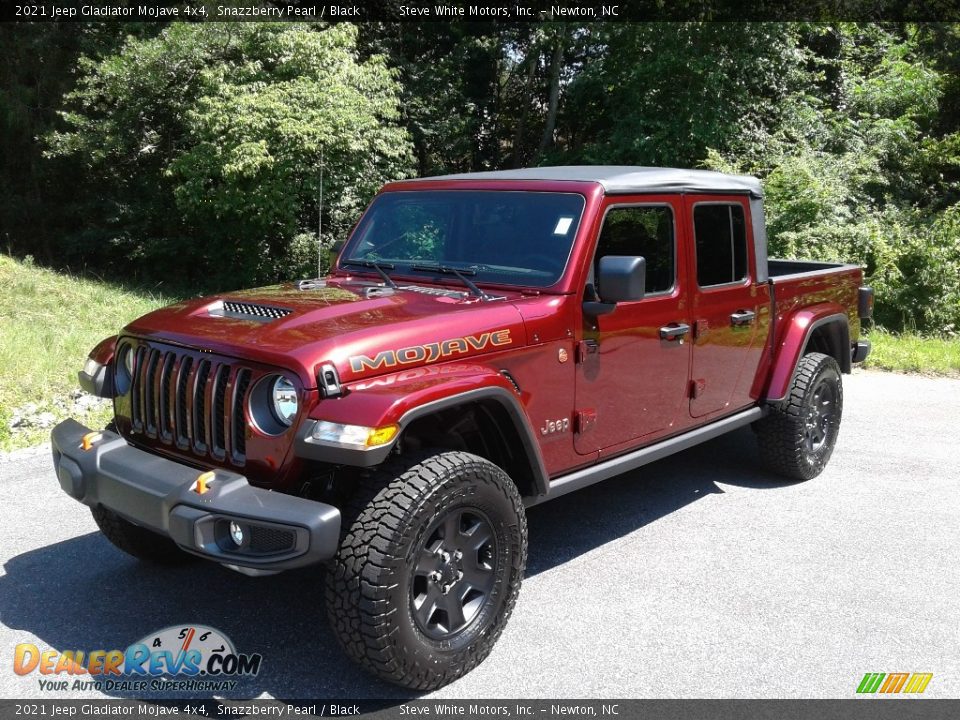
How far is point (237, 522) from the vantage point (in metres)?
2.79

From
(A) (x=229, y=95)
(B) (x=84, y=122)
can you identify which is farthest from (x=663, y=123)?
(B) (x=84, y=122)

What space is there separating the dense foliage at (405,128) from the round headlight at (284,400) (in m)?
9.91

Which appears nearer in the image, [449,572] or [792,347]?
Result: [449,572]

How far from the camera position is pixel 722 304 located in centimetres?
471

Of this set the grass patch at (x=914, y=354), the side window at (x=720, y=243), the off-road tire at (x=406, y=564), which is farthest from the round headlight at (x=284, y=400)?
the grass patch at (x=914, y=354)

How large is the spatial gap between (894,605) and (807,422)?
70.9 inches

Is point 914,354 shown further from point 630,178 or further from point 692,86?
point 692,86

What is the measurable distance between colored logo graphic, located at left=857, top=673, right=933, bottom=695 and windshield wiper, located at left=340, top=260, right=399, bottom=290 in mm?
2563

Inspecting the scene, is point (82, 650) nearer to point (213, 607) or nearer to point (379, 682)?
point (213, 607)

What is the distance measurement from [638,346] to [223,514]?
85.6 inches

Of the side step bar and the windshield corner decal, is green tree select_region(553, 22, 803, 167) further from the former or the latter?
the windshield corner decal

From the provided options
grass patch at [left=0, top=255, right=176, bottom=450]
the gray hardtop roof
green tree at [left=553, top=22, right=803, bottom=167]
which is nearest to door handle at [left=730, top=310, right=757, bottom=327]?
the gray hardtop roof

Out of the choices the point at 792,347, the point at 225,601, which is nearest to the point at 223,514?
the point at 225,601

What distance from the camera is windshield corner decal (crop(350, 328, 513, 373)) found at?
10.1 feet
